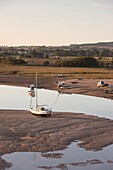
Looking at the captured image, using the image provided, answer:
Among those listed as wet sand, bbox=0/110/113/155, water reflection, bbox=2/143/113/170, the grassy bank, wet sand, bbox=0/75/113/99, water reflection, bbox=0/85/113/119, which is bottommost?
water reflection, bbox=2/143/113/170

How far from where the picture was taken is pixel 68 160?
82.6ft

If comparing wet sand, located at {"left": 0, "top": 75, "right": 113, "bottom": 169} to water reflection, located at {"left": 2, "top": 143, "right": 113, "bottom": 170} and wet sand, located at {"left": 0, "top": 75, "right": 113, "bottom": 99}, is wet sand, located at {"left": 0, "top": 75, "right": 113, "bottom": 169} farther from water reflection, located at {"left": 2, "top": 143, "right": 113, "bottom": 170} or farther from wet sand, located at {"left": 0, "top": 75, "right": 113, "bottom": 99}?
wet sand, located at {"left": 0, "top": 75, "right": 113, "bottom": 99}

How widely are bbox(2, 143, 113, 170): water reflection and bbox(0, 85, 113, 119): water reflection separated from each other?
1359cm

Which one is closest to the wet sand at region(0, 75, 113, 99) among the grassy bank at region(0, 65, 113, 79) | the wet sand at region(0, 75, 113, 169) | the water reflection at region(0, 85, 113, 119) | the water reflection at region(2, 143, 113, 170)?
the water reflection at region(0, 85, 113, 119)

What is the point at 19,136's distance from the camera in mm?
30953

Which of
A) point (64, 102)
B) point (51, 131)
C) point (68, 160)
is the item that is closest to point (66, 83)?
point (64, 102)

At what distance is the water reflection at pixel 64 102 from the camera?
44344 mm

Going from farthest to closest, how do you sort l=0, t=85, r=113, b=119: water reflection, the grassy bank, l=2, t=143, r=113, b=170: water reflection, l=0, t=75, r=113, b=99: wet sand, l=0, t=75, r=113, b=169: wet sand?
the grassy bank < l=0, t=75, r=113, b=99: wet sand < l=0, t=85, r=113, b=119: water reflection < l=0, t=75, r=113, b=169: wet sand < l=2, t=143, r=113, b=170: water reflection

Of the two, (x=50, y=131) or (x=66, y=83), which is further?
(x=66, y=83)

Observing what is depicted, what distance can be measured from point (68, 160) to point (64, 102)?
82.4 feet

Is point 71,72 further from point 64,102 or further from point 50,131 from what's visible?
point 50,131

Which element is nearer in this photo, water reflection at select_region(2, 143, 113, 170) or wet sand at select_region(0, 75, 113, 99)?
water reflection at select_region(2, 143, 113, 170)

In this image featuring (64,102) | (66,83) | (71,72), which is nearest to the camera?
(64,102)

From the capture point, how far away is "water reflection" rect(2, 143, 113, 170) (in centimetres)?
2397
